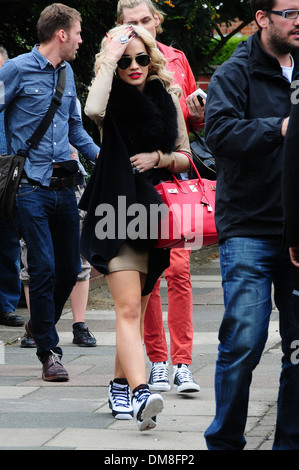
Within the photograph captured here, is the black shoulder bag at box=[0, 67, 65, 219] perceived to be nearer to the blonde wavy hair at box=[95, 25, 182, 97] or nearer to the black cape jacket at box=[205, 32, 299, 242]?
the blonde wavy hair at box=[95, 25, 182, 97]

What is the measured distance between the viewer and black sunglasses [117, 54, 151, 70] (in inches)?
193

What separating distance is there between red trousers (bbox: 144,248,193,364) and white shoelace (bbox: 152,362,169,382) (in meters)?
0.03

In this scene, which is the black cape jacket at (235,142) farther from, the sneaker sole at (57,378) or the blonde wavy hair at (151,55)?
the sneaker sole at (57,378)

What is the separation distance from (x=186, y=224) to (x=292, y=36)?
1.21 m

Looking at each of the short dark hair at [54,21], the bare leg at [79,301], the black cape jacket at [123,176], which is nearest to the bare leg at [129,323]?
the black cape jacket at [123,176]

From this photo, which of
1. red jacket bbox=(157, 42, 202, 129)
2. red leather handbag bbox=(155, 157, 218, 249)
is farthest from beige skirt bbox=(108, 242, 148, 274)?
red jacket bbox=(157, 42, 202, 129)

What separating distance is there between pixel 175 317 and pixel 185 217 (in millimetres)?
1016

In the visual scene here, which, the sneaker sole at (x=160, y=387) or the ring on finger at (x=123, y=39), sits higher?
the ring on finger at (x=123, y=39)

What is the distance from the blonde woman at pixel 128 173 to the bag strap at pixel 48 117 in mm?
1180

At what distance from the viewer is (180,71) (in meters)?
5.89

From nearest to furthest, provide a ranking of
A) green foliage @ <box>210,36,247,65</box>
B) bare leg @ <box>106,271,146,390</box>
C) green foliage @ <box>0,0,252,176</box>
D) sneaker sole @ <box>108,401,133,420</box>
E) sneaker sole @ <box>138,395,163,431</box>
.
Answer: sneaker sole @ <box>138,395,163,431</box>
bare leg @ <box>106,271,146,390</box>
sneaker sole @ <box>108,401,133,420</box>
green foliage @ <box>0,0,252,176</box>
green foliage @ <box>210,36,247,65</box>

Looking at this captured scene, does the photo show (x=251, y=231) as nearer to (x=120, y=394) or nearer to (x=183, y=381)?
(x=120, y=394)

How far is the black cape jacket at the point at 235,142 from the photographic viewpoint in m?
3.86

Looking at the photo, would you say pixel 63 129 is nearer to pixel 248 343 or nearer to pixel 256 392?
pixel 256 392
